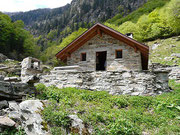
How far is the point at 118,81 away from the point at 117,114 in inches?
131

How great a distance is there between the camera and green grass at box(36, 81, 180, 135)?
4.56 m

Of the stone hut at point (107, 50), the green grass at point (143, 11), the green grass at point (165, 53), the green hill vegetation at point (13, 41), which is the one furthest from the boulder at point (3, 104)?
the green grass at point (143, 11)

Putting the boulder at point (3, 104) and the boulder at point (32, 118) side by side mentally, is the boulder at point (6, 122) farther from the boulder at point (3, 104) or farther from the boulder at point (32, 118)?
the boulder at point (3, 104)

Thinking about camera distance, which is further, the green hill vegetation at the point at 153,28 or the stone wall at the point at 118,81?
the green hill vegetation at the point at 153,28

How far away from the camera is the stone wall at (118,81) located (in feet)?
26.0

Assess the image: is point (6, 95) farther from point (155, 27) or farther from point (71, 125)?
point (155, 27)

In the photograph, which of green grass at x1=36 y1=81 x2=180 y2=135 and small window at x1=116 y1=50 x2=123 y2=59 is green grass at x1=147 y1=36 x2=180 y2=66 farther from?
green grass at x1=36 y1=81 x2=180 y2=135

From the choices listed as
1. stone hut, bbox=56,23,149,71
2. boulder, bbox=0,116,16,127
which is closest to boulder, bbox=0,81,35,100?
boulder, bbox=0,116,16,127

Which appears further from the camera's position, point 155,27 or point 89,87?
point 155,27

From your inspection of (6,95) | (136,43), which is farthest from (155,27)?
(6,95)

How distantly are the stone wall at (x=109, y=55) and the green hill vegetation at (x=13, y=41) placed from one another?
85.7 ft

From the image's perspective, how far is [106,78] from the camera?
28.7ft

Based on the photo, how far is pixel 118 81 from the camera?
8.47 meters

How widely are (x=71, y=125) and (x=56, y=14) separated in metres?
125
